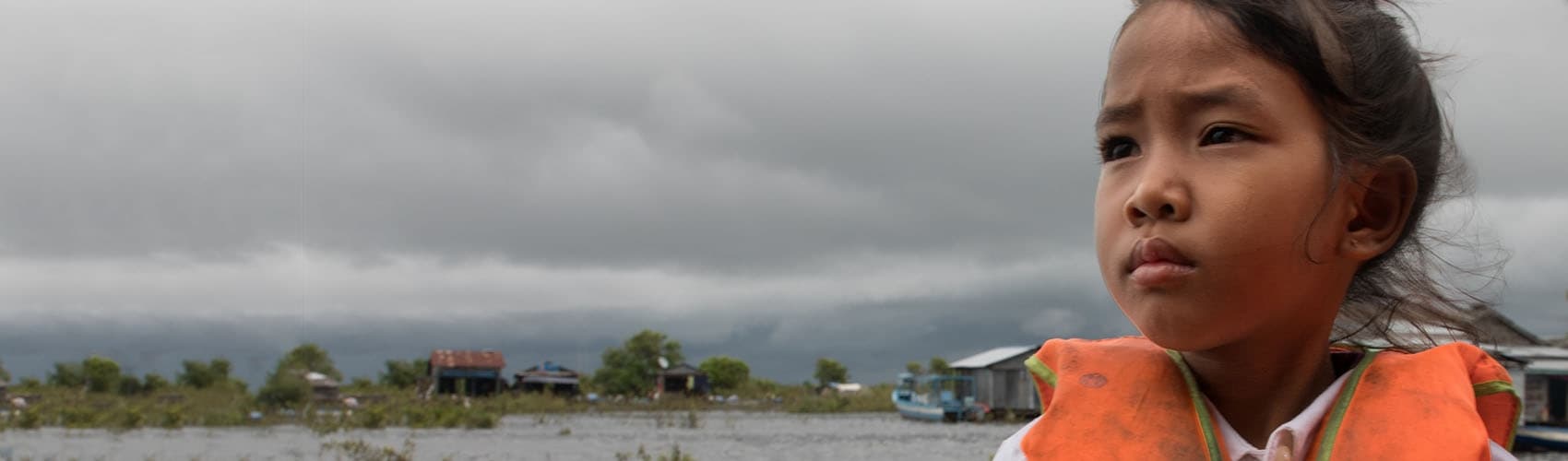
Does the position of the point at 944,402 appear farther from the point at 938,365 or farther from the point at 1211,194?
the point at 1211,194

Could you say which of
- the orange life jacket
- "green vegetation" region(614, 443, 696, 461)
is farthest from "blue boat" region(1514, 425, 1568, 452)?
the orange life jacket

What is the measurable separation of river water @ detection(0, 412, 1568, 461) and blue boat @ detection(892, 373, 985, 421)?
1.17 m

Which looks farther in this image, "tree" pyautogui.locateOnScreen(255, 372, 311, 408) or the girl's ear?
"tree" pyautogui.locateOnScreen(255, 372, 311, 408)

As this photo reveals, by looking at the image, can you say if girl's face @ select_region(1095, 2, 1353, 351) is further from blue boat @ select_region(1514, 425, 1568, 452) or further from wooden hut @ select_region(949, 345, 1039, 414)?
wooden hut @ select_region(949, 345, 1039, 414)

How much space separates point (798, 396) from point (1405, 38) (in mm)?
58857

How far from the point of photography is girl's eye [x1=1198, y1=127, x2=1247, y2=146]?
169cm

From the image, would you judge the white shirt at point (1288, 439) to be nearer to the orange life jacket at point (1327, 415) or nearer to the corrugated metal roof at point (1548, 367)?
the orange life jacket at point (1327, 415)

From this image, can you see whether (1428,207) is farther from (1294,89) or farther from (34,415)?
(34,415)

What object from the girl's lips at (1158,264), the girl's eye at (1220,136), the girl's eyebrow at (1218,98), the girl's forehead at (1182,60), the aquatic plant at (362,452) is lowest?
the aquatic plant at (362,452)

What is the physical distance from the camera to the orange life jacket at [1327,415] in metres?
1.73

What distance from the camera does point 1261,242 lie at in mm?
1645

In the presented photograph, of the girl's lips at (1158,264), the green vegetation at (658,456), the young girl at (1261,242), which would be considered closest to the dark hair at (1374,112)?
the young girl at (1261,242)

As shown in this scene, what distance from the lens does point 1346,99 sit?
68.9 inches

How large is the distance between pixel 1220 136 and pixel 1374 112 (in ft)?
0.80
